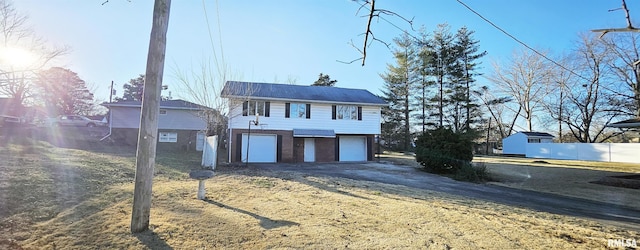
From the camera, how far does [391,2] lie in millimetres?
3891

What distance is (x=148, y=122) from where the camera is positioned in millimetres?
4094

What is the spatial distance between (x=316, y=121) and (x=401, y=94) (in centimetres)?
1858

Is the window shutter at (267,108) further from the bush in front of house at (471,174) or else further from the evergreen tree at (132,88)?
the evergreen tree at (132,88)

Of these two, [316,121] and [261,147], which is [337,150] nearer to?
[316,121]

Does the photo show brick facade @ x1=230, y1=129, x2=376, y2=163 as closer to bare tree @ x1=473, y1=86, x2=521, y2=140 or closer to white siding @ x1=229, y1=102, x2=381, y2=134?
white siding @ x1=229, y1=102, x2=381, y2=134

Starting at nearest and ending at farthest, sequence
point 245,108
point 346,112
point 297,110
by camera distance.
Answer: point 245,108 → point 297,110 → point 346,112

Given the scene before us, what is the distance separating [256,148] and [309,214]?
15003mm

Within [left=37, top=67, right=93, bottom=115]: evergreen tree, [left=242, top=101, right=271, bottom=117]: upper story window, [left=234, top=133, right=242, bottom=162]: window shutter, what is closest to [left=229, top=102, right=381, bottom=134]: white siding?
[left=242, top=101, right=271, bottom=117]: upper story window

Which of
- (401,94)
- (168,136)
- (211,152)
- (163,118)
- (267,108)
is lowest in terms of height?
(211,152)

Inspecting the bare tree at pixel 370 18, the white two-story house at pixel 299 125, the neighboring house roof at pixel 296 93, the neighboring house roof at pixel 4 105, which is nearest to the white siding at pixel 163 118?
the white two-story house at pixel 299 125

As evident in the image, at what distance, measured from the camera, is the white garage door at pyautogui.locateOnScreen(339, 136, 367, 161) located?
2174 centimetres

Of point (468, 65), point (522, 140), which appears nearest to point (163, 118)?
point (468, 65)

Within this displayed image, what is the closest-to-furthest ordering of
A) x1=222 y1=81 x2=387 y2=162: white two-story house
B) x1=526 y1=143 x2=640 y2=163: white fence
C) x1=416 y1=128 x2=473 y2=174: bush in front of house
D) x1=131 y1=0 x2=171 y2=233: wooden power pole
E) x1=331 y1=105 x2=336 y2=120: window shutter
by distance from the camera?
x1=131 y1=0 x2=171 y2=233: wooden power pole
x1=416 y1=128 x2=473 y2=174: bush in front of house
x1=222 y1=81 x2=387 y2=162: white two-story house
x1=331 y1=105 x2=336 y2=120: window shutter
x1=526 y1=143 x2=640 y2=163: white fence

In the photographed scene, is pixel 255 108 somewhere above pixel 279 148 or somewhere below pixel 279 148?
above
